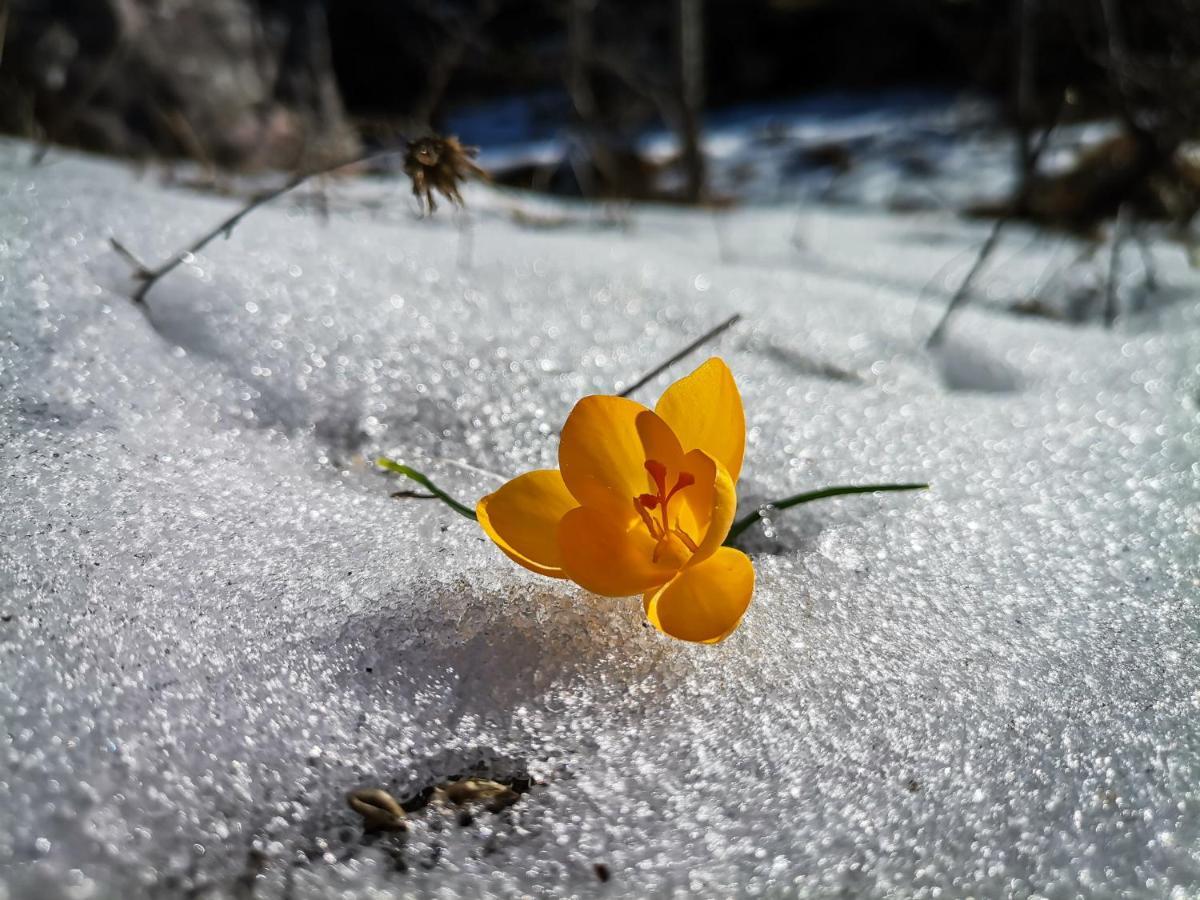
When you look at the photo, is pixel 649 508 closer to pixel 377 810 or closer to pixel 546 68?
pixel 377 810

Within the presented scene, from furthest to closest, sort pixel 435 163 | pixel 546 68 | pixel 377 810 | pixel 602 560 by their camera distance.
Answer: pixel 546 68 < pixel 435 163 < pixel 602 560 < pixel 377 810

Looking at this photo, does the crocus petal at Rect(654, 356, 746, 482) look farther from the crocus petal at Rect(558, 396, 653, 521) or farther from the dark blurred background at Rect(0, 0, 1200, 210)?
the dark blurred background at Rect(0, 0, 1200, 210)

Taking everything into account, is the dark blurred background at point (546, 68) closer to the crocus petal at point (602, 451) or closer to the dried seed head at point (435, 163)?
the dried seed head at point (435, 163)

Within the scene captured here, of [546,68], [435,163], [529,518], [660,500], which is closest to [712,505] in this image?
[660,500]

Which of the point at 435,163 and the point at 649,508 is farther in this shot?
the point at 435,163

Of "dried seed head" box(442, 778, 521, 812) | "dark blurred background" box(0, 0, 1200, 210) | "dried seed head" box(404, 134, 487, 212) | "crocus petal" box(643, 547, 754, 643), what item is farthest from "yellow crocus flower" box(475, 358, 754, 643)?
"dark blurred background" box(0, 0, 1200, 210)

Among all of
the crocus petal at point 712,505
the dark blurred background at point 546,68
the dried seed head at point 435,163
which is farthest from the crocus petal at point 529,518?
the dark blurred background at point 546,68
